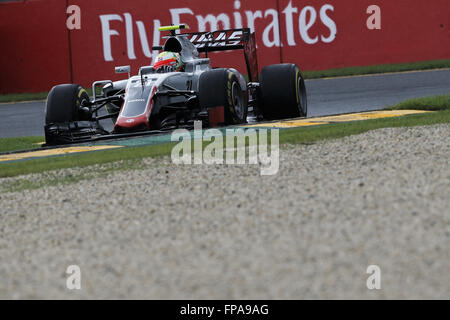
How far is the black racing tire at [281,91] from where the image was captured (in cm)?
1259

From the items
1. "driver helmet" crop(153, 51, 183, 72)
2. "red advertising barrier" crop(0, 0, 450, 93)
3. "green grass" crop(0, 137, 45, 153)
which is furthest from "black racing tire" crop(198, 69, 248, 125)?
"red advertising barrier" crop(0, 0, 450, 93)

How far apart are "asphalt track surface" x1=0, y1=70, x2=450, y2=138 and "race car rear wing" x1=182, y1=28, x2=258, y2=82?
1748 mm

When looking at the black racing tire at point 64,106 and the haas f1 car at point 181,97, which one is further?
the black racing tire at point 64,106

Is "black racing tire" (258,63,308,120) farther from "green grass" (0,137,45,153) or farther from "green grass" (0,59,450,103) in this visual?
"green grass" (0,59,450,103)

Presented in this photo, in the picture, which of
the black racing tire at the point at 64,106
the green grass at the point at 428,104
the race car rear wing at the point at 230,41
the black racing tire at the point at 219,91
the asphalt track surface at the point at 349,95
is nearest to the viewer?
the black racing tire at the point at 219,91

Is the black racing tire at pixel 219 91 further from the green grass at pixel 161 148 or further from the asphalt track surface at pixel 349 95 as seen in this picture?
the asphalt track surface at pixel 349 95

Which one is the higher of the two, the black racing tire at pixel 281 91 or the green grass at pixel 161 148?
the black racing tire at pixel 281 91

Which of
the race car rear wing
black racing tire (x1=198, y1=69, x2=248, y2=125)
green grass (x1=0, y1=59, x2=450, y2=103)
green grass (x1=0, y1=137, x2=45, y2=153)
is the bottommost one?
green grass (x1=0, y1=137, x2=45, y2=153)

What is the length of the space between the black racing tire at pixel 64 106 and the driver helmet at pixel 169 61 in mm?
1257

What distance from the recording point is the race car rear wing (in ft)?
42.2

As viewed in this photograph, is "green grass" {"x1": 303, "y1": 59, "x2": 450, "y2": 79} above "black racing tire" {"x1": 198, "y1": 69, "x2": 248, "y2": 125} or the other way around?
the other way around

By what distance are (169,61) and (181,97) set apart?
0.60m

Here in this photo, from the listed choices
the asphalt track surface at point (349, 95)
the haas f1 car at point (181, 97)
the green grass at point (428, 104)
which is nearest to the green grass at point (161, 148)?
the haas f1 car at point (181, 97)
